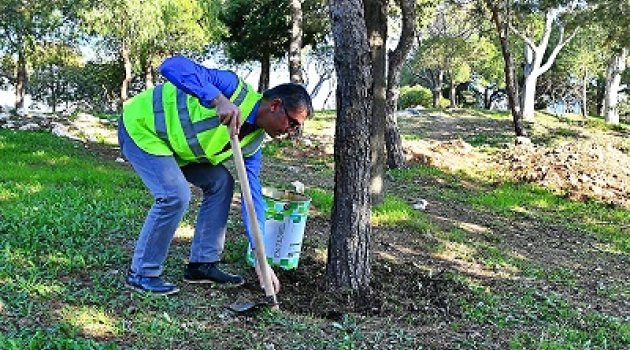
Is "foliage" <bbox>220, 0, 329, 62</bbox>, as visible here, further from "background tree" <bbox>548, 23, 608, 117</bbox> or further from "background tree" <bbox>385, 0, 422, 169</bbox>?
"background tree" <bbox>548, 23, 608, 117</bbox>

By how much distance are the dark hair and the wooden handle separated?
1.13 feet

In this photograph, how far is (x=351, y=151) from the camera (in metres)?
3.98

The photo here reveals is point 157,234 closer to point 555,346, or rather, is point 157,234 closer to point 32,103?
point 555,346

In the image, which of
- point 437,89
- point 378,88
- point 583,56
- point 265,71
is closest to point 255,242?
point 378,88

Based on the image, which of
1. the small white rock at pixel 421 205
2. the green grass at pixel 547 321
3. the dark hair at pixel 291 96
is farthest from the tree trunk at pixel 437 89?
the dark hair at pixel 291 96

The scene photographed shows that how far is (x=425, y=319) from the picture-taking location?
12.8 feet

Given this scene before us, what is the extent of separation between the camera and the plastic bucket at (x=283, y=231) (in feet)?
14.7

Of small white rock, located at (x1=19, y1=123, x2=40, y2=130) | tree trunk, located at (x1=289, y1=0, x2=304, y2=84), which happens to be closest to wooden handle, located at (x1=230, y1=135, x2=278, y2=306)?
tree trunk, located at (x1=289, y1=0, x2=304, y2=84)

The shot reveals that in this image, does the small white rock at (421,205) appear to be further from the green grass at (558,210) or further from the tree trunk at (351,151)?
the tree trunk at (351,151)

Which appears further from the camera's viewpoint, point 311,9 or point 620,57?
point 620,57

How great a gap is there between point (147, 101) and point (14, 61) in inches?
1204

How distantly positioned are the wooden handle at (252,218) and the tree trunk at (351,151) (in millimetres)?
604

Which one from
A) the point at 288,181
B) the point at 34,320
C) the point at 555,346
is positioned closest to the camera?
the point at 34,320

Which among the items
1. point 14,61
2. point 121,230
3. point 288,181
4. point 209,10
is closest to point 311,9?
point 209,10
